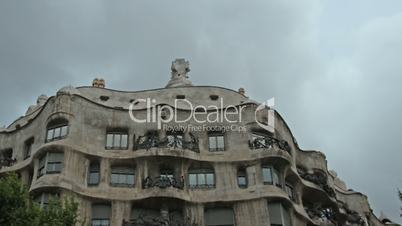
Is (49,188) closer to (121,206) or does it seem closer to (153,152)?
(121,206)

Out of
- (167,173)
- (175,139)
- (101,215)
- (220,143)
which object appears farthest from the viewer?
(220,143)

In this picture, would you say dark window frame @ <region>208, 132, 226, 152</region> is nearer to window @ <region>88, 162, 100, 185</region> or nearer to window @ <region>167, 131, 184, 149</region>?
window @ <region>167, 131, 184, 149</region>

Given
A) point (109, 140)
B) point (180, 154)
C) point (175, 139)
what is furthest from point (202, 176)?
point (109, 140)

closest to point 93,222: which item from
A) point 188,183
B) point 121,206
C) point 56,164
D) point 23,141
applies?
point 121,206

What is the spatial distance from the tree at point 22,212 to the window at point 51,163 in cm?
1084

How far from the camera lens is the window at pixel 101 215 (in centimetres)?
3307

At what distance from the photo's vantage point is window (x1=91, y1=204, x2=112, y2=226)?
33.1 meters

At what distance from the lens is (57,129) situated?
36.0 m

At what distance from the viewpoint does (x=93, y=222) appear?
33.0 m

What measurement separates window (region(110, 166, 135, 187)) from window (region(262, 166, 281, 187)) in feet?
27.4

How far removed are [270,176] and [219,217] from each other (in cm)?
421

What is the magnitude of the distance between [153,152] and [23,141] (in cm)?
971

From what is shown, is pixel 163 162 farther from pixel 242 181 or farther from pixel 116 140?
pixel 242 181

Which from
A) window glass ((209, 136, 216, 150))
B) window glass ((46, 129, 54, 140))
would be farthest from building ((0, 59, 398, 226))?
window glass ((46, 129, 54, 140))
